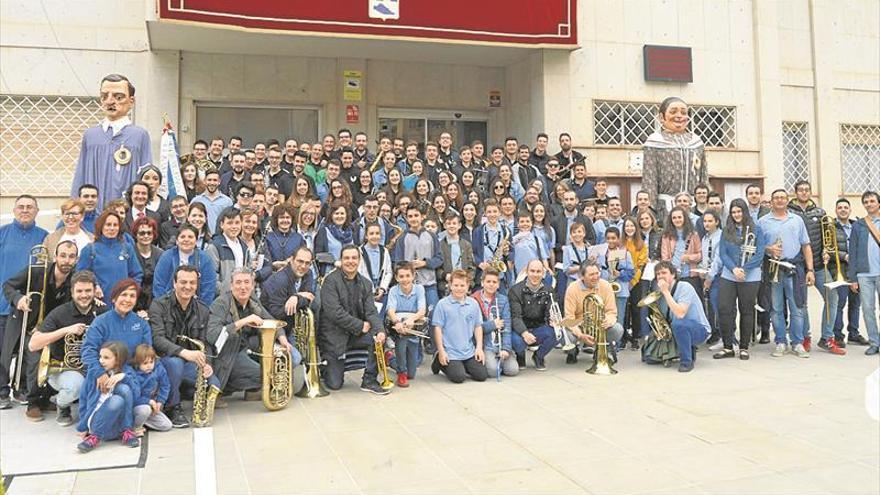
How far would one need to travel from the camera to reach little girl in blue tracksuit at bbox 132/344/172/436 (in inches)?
184

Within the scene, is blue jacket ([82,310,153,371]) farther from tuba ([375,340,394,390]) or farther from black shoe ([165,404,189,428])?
tuba ([375,340,394,390])

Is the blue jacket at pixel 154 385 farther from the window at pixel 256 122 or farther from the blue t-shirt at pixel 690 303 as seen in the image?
the window at pixel 256 122

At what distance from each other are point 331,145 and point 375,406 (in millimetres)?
4710

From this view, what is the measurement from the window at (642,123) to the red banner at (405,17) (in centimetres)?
165

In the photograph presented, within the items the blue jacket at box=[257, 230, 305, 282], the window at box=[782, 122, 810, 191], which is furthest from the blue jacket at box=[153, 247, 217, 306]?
the window at box=[782, 122, 810, 191]

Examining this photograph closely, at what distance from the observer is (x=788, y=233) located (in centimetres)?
725

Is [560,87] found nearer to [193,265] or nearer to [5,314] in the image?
[193,265]

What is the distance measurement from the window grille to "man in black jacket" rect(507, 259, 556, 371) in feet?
35.3

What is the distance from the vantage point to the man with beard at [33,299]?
5.13 meters

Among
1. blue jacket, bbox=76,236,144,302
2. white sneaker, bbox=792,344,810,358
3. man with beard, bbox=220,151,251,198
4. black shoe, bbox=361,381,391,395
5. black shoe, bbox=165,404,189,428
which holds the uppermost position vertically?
man with beard, bbox=220,151,251,198

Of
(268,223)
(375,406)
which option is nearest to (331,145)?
(268,223)

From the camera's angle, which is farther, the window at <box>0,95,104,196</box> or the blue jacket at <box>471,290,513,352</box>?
the window at <box>0,95,104,196</box>

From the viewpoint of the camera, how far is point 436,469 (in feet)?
12.9

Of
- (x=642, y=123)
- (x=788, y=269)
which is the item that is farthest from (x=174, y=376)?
(x=642, y=123)
